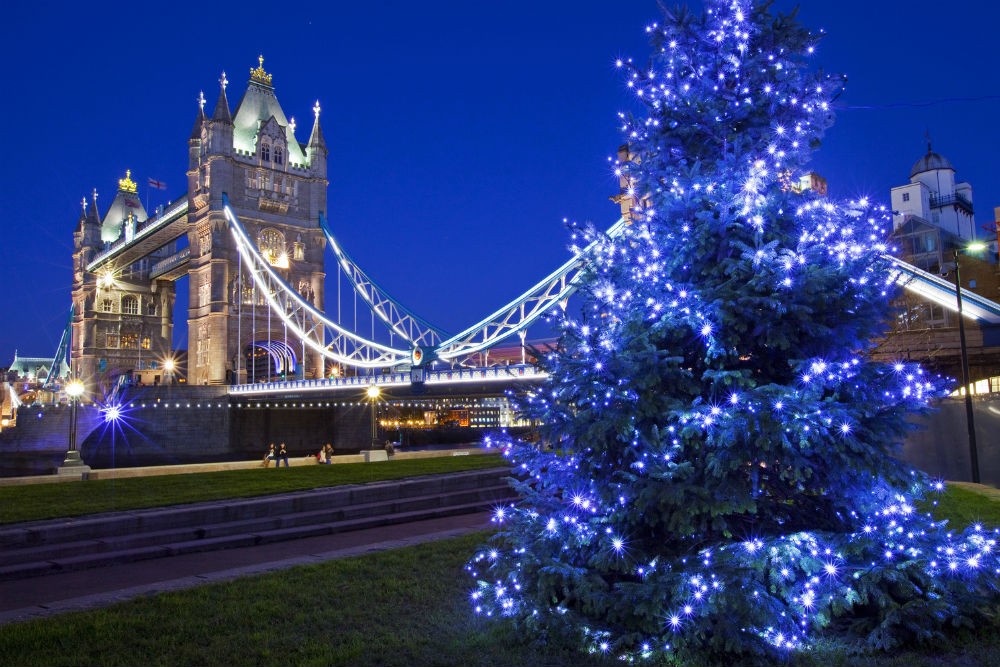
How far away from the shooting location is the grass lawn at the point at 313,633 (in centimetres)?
496

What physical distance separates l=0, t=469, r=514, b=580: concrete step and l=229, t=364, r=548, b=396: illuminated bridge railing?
633 inches

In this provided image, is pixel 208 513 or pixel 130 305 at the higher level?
pixel 130 305

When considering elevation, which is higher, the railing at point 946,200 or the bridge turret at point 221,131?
the bridge turret at point 221,131

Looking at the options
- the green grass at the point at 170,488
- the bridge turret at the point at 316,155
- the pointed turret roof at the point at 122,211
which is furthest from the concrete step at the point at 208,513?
the pointed turret roof at the point at 122,211

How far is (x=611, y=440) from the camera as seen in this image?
5227 mm

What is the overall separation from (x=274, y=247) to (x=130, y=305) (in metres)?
27.9

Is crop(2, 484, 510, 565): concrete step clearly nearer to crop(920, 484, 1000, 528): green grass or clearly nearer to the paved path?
the paved path

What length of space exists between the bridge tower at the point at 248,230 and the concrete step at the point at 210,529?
160 ft

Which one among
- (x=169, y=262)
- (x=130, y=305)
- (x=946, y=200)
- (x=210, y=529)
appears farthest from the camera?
(x=130, y=305)

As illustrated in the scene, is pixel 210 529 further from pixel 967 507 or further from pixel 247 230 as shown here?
pixel 247 230

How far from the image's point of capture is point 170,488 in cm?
1441

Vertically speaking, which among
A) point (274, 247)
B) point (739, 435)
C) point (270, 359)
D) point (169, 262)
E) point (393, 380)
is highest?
point (169, 262)

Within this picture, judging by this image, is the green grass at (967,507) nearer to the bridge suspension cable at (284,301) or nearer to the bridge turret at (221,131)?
the bridge suspension cable at (284,301)

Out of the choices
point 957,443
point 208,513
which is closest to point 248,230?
point 208,513
